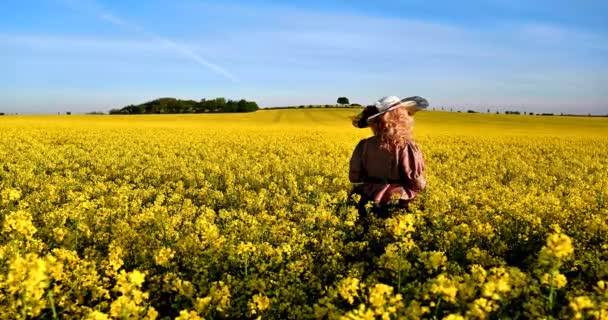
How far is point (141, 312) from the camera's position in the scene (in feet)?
11.8

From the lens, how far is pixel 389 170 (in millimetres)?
6793

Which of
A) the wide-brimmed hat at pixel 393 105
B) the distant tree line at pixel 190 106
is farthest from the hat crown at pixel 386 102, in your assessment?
the distant tree line at pixel 190 106

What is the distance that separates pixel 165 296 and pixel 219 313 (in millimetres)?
928

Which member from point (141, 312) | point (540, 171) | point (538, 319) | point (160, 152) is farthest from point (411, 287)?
point (160, 152)

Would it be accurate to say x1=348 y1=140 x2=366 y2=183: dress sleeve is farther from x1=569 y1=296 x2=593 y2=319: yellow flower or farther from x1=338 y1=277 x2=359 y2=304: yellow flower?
x1=569 y1=296 x2=593 y2=319: yellow flower

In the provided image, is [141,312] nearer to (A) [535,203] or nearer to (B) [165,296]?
(B) [165,296]

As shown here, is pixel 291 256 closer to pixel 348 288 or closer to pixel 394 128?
pixel 348 288

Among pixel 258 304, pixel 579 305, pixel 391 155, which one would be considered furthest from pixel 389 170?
pixel 579 305

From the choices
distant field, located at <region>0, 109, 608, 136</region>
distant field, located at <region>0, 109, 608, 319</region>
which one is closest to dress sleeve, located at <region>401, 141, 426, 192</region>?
distant field, located at <region>0, 109, 608, 319</region>

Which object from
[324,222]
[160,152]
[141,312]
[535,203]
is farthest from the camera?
[160,152]

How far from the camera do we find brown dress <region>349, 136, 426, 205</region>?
6703mm

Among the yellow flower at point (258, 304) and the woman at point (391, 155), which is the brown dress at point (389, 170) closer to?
the woman at point (391, 155)

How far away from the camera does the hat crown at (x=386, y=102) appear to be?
261 inches

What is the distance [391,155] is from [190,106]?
70.0 meters
